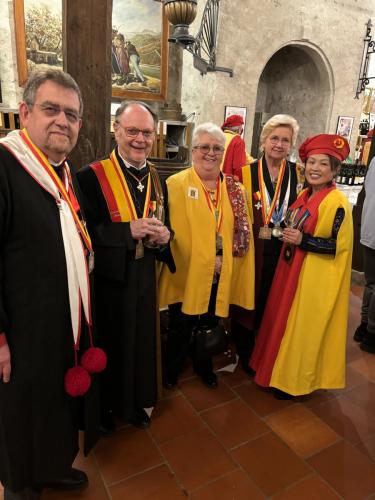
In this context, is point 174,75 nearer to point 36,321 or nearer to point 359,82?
point 359,82

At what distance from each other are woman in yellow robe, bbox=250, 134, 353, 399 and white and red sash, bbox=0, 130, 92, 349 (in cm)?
138

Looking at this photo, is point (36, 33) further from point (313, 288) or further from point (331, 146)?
point (313, 288)

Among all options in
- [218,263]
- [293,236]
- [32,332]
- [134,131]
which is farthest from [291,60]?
[32,332]

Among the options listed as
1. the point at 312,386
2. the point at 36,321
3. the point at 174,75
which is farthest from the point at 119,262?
the point at 174,75

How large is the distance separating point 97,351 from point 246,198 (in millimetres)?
1546

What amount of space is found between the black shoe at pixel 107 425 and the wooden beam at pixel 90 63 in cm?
167

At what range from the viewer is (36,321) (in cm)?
150

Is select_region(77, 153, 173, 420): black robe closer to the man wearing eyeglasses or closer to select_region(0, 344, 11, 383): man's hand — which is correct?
the man wearing eyeglasses

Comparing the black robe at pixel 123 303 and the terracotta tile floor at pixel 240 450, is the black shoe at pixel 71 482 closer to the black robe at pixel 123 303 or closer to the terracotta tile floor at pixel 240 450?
the terracotta tile floor at pixel 240 450

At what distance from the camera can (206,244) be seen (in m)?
2.44

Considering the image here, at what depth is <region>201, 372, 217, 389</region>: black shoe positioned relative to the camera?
2.80 meters

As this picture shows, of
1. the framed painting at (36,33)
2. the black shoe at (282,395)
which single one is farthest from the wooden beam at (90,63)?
the framed painting at (36,33)

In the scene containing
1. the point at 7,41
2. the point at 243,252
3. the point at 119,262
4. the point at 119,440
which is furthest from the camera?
the point at 7,41

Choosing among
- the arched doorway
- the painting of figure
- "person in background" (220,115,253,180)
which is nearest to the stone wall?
the arched doorway
